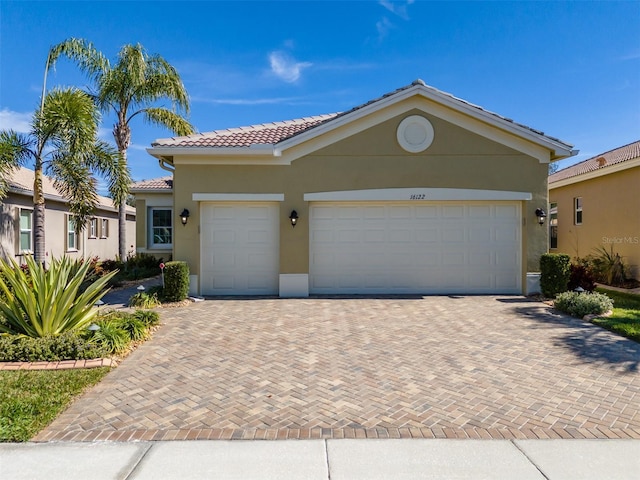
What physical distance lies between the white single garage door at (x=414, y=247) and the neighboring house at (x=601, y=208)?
18.9ft

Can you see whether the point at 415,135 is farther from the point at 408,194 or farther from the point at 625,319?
the point at 625,319

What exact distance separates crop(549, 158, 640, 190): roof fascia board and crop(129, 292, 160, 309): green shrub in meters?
16.0

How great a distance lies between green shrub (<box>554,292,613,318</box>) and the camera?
27.3ft

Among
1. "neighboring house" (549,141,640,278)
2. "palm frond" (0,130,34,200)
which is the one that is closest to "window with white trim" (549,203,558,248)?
"neighboring house" (549,141,640,278)

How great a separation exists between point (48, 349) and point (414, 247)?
29.6 feet

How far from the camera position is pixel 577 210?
16797 mm

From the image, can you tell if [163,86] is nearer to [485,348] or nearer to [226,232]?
[226,232]

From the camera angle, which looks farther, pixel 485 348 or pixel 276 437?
pixel 485 348

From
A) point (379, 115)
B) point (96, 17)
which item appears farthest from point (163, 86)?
point (379, 115)

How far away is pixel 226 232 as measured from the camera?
10984 millimetres

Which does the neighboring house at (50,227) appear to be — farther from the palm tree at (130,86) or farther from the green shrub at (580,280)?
the green shrub at (580,280)

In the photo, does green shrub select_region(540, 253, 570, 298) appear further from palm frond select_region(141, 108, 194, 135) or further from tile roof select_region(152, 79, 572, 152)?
palm frond select_region(141, 108, 194, 135)

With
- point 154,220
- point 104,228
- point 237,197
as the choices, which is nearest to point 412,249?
point 237,197

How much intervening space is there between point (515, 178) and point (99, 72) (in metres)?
16.4
